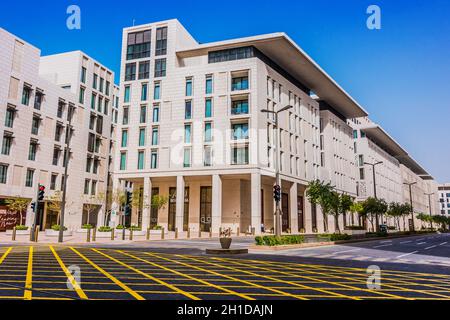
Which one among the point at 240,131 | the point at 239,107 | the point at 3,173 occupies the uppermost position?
the point at 239,107

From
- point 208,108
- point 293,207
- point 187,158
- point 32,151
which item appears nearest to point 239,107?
point 208,108

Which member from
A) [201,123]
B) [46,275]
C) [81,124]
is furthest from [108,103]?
[46,275]

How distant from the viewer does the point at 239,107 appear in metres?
49.3

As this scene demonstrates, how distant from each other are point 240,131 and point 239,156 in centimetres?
332

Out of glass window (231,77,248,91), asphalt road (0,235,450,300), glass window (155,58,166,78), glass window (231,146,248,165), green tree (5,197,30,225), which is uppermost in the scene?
glass window (155,58,166,78)

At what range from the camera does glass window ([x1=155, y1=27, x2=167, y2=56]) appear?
53763 mm

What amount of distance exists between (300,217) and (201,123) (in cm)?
2485

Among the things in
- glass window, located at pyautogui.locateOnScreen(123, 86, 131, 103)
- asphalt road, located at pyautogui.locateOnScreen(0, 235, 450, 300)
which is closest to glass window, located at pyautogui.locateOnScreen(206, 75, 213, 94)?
glass window, located at pyautogui.locateOnScreen(123, 86, 131, 103)

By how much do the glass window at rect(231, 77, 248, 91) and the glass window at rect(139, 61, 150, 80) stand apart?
13206 mm

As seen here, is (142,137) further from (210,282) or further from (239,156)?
(210,282)

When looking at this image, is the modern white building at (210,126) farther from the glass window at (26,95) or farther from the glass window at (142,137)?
the glass window at (26,95)

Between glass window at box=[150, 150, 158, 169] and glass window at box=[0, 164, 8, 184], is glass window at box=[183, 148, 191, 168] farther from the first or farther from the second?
glass window at box=[0, 164, 8, 184]

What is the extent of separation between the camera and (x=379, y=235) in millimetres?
40219
